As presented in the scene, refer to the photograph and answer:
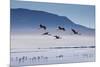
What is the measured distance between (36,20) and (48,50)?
0.27 m

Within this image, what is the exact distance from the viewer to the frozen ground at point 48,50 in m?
1.86

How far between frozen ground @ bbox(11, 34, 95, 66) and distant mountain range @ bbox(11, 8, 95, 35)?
8 cm

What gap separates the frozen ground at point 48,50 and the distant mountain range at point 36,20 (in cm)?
8

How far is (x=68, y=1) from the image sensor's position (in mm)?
2027

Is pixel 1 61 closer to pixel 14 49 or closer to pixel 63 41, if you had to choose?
pixel 14 49

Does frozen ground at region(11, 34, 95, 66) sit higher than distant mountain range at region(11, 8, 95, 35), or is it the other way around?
distant mountain range at region(11, 8, 95, 35)

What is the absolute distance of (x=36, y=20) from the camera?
6.28 feet

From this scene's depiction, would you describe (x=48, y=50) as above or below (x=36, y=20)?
below

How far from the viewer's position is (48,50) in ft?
6.39

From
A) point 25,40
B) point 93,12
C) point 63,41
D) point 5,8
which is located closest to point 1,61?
point 25,40

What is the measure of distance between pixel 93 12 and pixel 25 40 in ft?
2.20

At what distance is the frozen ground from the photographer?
1855 millimetres

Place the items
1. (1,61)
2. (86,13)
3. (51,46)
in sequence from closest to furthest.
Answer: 1. (1,61)
2. (51,46)
3. (86,13)
